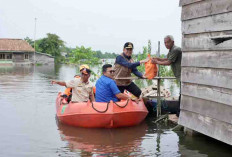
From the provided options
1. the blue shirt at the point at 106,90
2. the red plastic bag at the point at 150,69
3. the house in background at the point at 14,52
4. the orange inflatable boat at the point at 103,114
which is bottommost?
the orange inflatable boat at the point at 103,114

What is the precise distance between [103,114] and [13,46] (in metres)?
44.8

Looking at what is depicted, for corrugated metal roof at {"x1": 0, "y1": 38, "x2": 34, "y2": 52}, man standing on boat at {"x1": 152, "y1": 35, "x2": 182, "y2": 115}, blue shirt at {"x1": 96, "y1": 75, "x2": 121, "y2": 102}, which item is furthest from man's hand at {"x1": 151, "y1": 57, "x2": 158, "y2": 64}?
corrugated metal roof at {"x1": 0, "y1": 38, "x2": 34, "y2": 52}

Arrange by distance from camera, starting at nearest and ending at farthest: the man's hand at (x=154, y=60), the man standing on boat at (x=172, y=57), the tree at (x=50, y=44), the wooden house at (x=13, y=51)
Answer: the man standing on boat at (x=172, y=57), the man's hand at (x=154, y=60), the wooden house at (x=13, y=51), the tree at (x=50, y=44)

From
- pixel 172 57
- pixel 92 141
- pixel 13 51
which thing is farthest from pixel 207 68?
pixel 13 51

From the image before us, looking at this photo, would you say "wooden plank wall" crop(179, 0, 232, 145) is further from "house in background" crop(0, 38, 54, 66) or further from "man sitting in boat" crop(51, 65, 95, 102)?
"house in background" crop(0, 38, 54, 66)

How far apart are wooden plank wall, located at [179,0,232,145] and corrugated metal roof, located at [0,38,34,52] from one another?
44.9m

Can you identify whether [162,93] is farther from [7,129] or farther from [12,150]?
[12,150]

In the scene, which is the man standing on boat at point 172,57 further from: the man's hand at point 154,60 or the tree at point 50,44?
the tree at point 50,44

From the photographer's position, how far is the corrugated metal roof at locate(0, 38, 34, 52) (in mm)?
49147

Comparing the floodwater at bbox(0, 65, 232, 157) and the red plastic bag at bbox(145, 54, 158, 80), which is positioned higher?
the red plastic bag at bbox(145, 54, 158, 80)

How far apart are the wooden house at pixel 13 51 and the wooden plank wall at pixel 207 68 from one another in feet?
147

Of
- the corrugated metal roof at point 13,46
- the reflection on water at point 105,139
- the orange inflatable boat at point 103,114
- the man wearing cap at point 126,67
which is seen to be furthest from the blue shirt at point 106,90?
the corrugated metal roof at point 13,46

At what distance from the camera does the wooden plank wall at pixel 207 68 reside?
5.88m

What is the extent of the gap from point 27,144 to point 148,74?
3.61m
